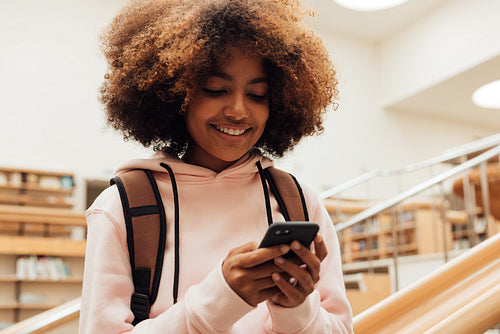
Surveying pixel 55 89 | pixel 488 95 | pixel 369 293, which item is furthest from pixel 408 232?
pixel 55 89

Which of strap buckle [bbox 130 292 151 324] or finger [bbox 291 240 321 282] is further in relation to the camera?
strap buckle [bbox 130 292 151 324]

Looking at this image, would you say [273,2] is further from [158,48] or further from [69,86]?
[69,86]

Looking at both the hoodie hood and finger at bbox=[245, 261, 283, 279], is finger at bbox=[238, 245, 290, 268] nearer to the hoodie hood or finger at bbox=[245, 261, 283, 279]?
finger at bbox=[245, 261, 283, 279]

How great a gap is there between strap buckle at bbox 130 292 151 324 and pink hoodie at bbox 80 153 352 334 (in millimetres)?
10

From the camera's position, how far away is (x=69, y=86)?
8.06 metres

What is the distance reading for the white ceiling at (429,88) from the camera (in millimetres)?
9492

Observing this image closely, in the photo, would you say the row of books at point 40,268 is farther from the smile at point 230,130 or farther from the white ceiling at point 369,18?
the white ceiling at point 369,18

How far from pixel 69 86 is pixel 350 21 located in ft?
18.2

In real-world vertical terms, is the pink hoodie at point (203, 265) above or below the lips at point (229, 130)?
below

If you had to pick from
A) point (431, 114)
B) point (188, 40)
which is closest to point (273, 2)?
point (188, 40)

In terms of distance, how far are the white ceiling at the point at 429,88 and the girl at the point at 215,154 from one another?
8.77 meters

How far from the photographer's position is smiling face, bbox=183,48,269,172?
93 cm

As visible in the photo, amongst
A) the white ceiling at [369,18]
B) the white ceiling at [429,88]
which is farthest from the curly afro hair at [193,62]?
the white ceiling at [369,18]

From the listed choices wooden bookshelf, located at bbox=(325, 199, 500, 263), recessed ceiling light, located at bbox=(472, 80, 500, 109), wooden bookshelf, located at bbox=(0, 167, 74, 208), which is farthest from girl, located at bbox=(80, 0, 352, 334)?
recessed ceiling light, located at bbox=(472, 80, 500, 109)
